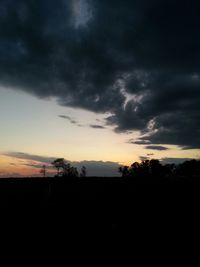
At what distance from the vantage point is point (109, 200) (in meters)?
5.76

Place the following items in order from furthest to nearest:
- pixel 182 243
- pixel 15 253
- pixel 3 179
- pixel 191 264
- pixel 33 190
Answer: pixel 3 179 → pixel 33 190 → pixel 15 253 → pixel 182 243 → pixel 191 264

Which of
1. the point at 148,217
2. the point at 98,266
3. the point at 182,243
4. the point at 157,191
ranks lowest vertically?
the point at 98,266

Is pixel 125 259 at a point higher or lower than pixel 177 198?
lower

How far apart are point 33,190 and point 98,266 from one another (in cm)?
243

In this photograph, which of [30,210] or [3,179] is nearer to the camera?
[30,210]

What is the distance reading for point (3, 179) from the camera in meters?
6.77

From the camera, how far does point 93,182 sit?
604cm

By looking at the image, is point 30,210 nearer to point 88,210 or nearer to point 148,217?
point 88,210

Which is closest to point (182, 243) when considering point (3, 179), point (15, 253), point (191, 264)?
point (191, 264)

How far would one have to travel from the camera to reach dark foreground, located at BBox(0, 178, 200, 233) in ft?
17.1

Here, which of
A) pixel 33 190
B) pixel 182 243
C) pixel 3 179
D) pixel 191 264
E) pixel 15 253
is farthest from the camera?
pixel 3 179

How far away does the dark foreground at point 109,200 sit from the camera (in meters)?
5.20

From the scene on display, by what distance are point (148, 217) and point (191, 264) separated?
1.08 meters

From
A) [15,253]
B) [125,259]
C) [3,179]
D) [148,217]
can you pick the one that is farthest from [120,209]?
[3,179]
